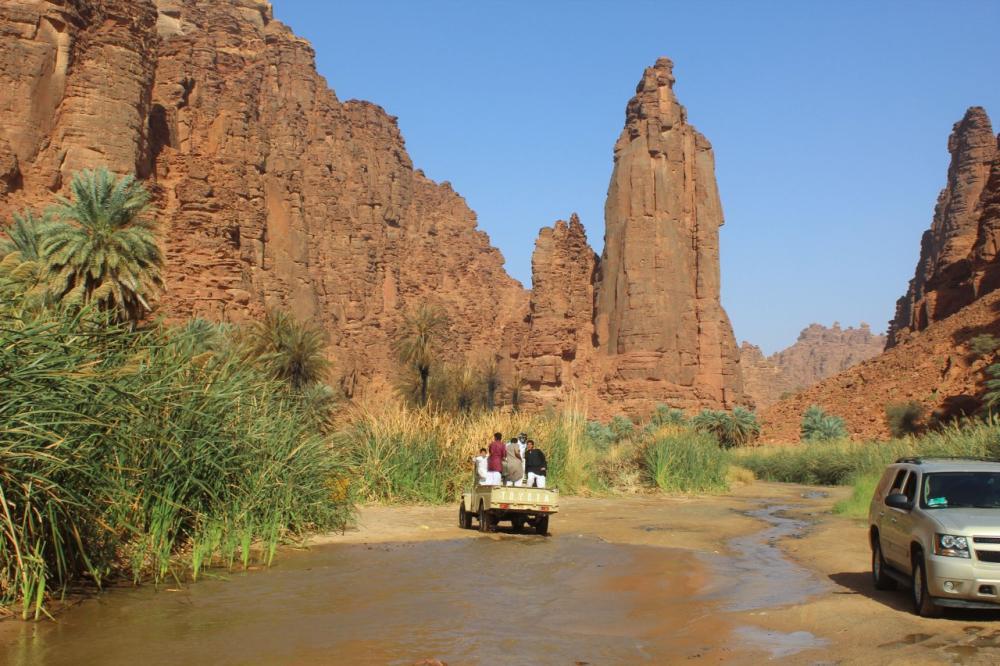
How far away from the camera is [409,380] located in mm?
54625

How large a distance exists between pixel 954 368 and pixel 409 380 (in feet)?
102

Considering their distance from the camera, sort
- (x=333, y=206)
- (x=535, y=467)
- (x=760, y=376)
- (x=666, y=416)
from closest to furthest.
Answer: (x=535, y=467) < (x=666, y=416) < (x=333, y=206) < (x=760, y=376)

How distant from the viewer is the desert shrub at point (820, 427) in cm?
5253

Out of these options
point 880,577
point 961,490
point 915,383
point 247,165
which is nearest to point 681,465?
point 880,577

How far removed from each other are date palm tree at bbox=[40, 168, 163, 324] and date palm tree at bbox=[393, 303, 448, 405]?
82.7ft

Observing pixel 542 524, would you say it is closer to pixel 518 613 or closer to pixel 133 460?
pixel 518 613

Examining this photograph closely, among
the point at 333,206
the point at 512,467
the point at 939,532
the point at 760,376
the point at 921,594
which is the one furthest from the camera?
the point at 760,376

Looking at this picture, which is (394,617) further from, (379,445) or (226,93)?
(226,93)

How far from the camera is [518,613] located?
9.84 meters

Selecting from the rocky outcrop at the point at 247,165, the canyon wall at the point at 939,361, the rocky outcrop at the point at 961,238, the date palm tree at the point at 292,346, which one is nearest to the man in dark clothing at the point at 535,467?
the rocky outcrop at the point at 247,165

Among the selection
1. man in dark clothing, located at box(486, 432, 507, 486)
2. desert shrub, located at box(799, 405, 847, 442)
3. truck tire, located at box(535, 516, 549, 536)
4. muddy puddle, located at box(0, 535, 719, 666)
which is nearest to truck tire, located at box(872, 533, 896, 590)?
muddy puddle, located at box(0, 535, 719, 666)

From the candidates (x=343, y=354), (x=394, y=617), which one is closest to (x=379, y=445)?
(x=394, y=617)

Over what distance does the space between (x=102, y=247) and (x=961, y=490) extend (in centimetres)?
2265

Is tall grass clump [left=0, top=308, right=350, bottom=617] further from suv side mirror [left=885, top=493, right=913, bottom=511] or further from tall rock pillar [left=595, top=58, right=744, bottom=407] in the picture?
tall rock pillar [left=595, top=58, right=744, bottom=407]
